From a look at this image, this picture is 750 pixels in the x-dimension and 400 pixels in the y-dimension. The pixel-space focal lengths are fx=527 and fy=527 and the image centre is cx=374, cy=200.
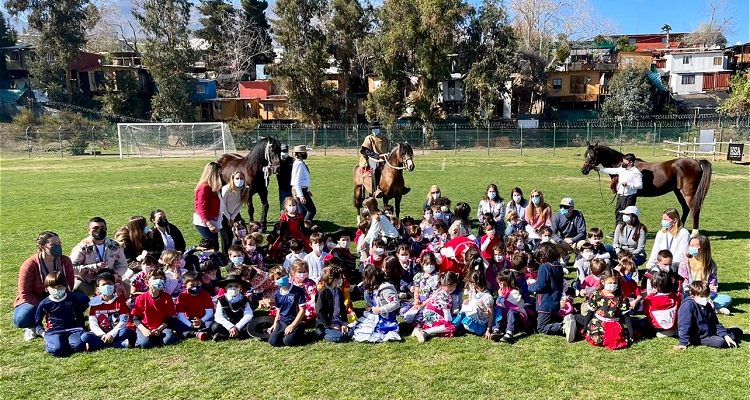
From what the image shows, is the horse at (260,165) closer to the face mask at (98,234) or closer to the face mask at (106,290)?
the face mask at (98,234)

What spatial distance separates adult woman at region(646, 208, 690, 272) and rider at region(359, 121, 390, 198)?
612 cm

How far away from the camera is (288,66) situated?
145ft

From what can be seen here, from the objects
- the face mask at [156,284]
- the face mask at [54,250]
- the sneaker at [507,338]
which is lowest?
the sneaker at [507,338]

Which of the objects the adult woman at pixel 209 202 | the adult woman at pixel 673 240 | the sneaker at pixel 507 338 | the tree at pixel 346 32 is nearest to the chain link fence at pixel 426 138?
the tree at pixel 346 32

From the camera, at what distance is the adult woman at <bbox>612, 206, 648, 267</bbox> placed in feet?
26.9

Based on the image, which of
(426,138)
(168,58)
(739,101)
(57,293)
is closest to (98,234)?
(57,293)

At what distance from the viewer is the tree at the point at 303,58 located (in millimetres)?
44344

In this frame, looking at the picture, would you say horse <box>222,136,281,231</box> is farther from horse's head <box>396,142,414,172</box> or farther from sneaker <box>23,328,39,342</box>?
sneaker <box>23,328,39,342</box>

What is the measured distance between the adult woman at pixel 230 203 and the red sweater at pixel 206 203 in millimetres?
189

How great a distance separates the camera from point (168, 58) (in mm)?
47969

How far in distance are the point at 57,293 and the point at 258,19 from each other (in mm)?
59126

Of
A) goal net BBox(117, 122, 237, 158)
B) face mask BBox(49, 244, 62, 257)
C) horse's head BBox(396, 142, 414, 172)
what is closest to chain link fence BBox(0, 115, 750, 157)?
goal net BBox(117, 122, 237, 158)

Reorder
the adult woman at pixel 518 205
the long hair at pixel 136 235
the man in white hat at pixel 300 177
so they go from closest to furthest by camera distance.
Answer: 1. the long hair at pixel 136 235
2. the adult woman at pixel 518 205
3. the man in white hat at pixel 300 177

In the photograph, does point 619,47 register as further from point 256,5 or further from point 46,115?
point 46,115
